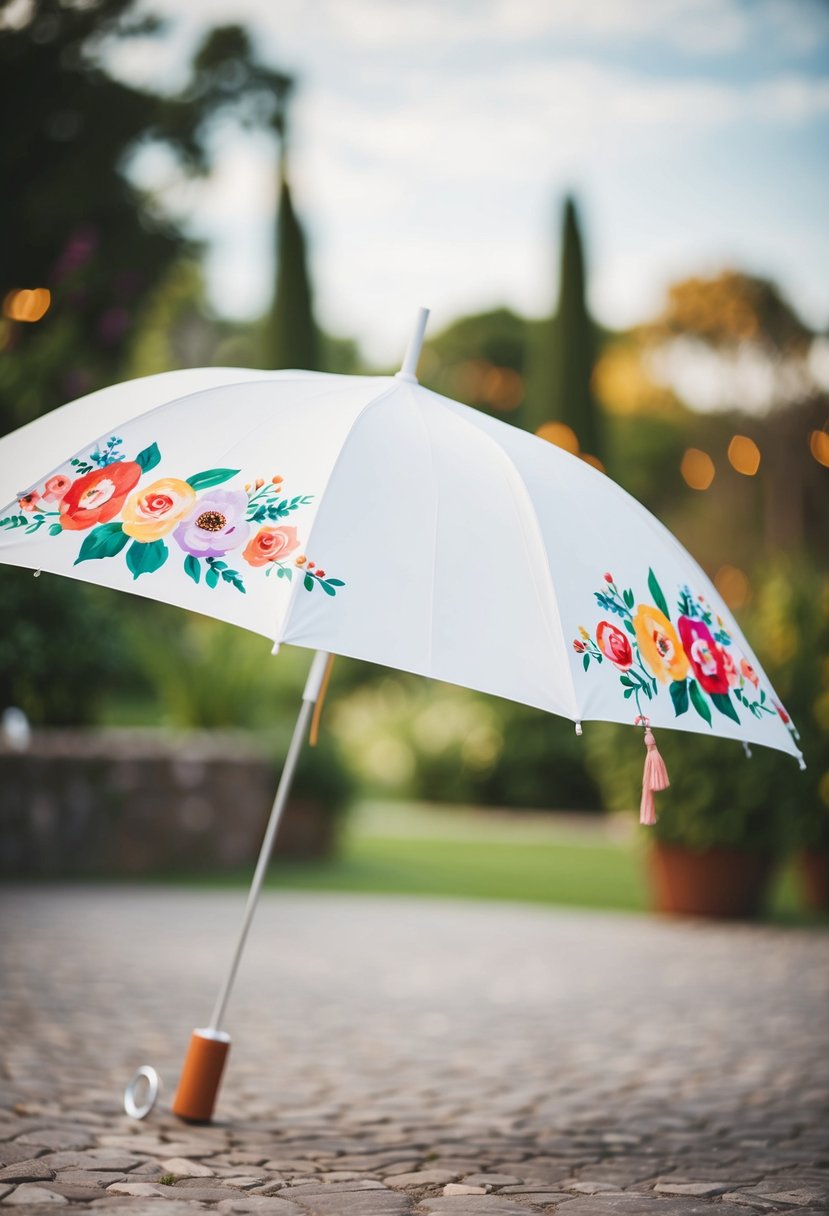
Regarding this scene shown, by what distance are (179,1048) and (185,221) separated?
11.3 metres

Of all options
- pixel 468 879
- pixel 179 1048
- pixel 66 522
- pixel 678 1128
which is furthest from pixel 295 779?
pixel 66 522

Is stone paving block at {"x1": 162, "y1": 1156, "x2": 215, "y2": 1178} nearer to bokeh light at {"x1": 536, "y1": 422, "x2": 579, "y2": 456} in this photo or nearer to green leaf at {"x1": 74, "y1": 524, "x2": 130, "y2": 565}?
green leaf at {"x1": 74, "y1": 524, "x2": 130, "y2": 565}

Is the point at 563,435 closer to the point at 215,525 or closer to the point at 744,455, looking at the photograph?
the point at 744,455

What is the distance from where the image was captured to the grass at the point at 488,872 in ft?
32.7

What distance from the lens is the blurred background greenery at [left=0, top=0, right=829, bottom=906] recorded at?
873 cm

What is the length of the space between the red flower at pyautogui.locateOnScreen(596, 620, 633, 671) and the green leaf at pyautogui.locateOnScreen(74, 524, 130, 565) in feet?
3.65

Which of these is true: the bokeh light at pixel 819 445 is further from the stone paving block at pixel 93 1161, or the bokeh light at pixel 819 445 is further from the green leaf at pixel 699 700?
the stone paving block at pixel 93 1161

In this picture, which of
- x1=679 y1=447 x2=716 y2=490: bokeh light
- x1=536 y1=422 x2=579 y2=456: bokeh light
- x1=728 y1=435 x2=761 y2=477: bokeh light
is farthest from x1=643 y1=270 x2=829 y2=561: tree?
x1=536 y1=422 x2=579 y2=456: bokeh light

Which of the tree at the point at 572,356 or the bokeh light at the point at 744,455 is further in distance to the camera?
the bokeh light at the point at 744,455

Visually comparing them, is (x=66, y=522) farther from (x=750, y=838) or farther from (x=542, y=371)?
(x=542, y=371)

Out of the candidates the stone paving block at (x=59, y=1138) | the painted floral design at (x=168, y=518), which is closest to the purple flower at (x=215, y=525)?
the painted floral design at (x=168, y=518)

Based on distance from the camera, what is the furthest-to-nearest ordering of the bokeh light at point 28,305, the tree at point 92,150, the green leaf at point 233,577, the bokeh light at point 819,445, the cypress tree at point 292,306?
the bokeh light at point 819,445, the cypress tree at point 292,306, the tree at point 92,150, the bokeh light at point 28,305, the green leaf at point 233,577

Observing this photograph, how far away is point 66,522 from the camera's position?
289cm

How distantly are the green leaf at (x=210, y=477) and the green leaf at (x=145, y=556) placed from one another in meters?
0.21
